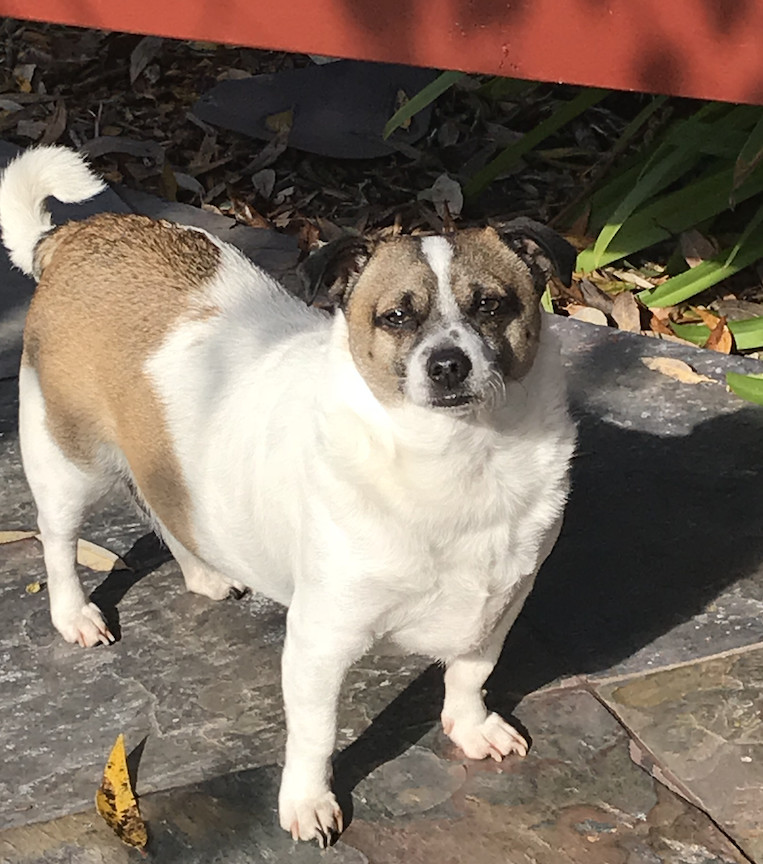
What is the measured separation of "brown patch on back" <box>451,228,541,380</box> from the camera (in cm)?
306

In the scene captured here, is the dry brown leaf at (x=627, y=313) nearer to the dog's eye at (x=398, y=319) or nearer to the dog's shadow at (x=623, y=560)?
the dog's shadow at (x=623, y=560)

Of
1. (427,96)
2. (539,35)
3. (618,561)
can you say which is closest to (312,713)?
(618,561)

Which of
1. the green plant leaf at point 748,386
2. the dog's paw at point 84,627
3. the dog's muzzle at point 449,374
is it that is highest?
the dog's muzzle at point 449,374

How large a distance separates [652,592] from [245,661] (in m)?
1.25

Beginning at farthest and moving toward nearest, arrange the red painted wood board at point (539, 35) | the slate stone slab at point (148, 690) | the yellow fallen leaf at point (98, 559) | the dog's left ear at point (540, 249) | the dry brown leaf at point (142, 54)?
1. the dry brown leaf at point (142, 54)
2. the yellow fallen leaf at point (98, 559)
3. the red painted wood board at point (539, 35)
4. the slate stone slab at point (148, 690)
5. the dog's left ear at point (540, 249)

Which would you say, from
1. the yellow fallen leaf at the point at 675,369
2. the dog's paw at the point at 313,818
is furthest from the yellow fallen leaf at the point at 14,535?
the yellow fallen leaf at the point at 675,369

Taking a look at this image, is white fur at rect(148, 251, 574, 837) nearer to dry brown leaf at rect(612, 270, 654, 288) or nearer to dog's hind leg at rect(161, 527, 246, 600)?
dog's hind leg at rect(161, 527, 246, 600)

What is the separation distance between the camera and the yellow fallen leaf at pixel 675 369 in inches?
201

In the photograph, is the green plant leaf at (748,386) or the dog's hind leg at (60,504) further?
the green plant leaf at (748,386)

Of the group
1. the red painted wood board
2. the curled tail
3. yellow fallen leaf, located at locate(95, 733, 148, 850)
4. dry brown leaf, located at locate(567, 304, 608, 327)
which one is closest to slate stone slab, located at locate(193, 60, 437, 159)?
dry brown leaf, located at locate(567, 304, 608, 327)

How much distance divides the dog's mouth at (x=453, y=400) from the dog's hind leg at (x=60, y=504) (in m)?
1.28

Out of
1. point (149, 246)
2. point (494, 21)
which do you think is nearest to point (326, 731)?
point (149, 246)

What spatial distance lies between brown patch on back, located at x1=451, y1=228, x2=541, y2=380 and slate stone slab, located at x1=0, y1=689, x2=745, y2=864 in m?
1.05

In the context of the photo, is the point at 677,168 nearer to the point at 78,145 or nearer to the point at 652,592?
the point at 652,592
